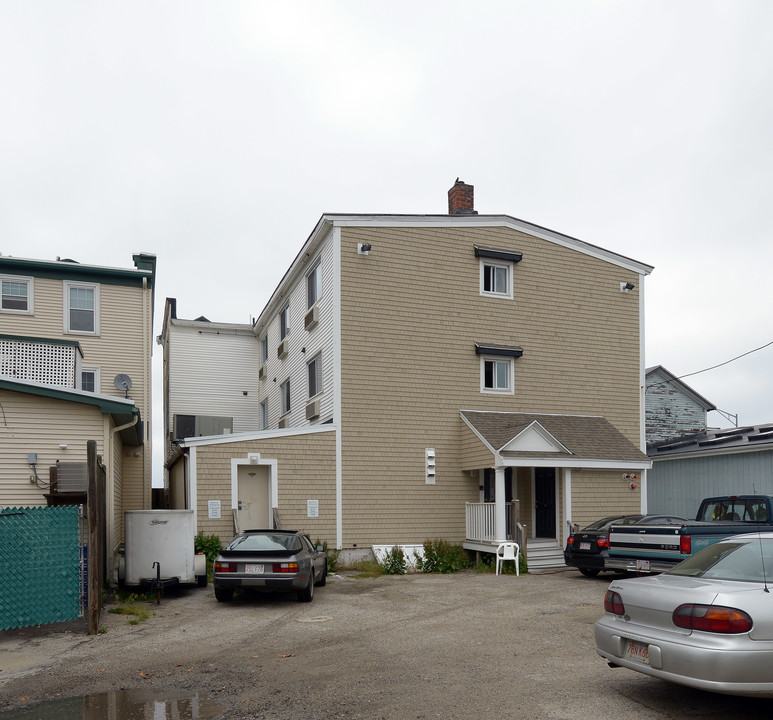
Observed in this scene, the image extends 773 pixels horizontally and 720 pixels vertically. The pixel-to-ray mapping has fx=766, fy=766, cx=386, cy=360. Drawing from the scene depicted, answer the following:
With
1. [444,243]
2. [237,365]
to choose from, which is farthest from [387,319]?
[237,365]

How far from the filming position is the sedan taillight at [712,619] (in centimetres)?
573

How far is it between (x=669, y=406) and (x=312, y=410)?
20148mm

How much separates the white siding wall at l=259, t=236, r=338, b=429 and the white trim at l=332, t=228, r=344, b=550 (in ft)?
0.43

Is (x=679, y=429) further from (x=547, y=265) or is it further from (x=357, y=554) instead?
(x=357, y=554)

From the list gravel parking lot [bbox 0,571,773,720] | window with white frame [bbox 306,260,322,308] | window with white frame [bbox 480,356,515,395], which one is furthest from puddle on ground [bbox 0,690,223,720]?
window with white frame [bbox 480,356,515,395]

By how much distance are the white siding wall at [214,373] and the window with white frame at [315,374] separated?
8742mm

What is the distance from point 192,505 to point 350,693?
38.7 feet

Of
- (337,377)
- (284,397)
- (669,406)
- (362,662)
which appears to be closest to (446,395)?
(337,377)

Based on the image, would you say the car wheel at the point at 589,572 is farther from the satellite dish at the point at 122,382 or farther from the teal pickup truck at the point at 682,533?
the satellite dish at the point at 122,382

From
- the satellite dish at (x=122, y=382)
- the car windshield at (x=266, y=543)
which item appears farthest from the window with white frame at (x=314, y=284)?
the car windshield at (x=266, y=543)

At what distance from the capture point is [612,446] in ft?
70.0

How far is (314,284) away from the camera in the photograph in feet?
75.0

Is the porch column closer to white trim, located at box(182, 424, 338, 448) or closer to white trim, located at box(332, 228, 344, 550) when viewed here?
white trim, located at box(332, 228, 344, 550)

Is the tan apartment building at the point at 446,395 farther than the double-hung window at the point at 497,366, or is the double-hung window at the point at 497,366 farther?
the double-hung window at the point at 497,366
